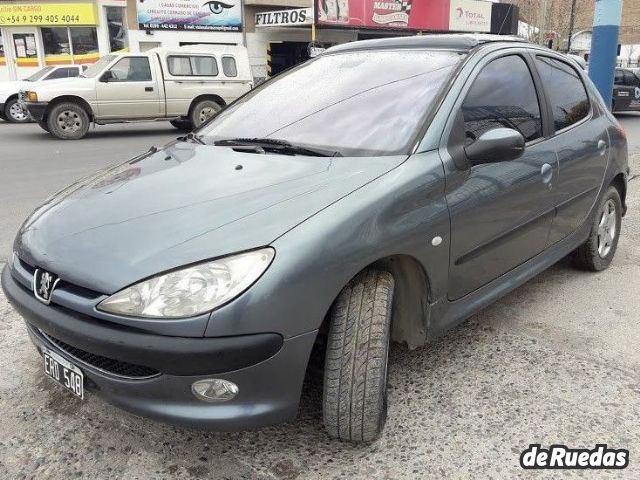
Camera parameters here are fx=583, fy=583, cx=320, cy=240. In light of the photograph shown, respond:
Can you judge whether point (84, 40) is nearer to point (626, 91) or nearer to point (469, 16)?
point (626, 91)

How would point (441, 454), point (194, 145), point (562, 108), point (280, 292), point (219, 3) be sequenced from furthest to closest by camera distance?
point (219, 3) → point (562, 108) → point (194, 145) → point (441, 454) → point (280, 292)

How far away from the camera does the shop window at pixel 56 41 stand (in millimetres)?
20438

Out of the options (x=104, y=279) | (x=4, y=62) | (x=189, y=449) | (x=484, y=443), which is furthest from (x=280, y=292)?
(x=4, y=62)

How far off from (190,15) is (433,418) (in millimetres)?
22643

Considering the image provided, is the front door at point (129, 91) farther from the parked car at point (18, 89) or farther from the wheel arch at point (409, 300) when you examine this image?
the wheel arch at point (409, 300)

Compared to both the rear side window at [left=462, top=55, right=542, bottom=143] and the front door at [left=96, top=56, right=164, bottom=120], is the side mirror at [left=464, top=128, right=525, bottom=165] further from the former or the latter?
the front door at [left=96, top=56, right=164, bottom=120]

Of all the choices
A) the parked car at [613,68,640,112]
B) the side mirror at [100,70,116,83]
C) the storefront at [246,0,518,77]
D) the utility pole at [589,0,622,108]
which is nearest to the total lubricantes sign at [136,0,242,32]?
the storefront at [246,0,518,77]

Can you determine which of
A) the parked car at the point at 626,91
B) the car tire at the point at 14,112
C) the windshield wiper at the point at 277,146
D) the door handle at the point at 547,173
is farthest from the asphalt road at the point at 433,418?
the parked car at the point at 626,91

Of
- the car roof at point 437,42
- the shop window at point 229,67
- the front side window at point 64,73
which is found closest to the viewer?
the car roof at point 437,42

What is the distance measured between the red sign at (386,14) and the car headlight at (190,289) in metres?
21.9

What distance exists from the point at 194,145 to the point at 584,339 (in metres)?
2.38

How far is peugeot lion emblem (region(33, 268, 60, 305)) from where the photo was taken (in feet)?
6.82

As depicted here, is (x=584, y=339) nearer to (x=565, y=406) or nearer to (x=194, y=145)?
(x=565, y=406)

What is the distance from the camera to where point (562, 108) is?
11.7 feet
